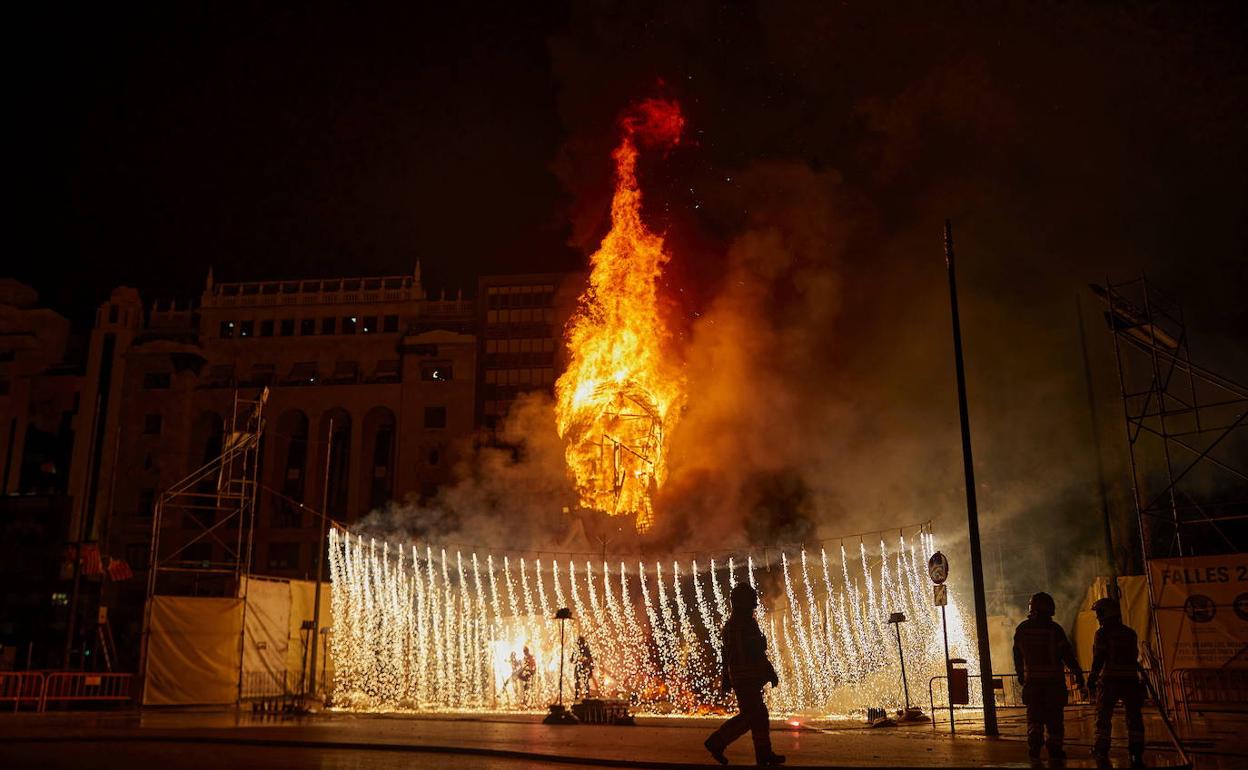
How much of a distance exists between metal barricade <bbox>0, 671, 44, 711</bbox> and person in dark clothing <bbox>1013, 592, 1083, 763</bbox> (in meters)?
23.2

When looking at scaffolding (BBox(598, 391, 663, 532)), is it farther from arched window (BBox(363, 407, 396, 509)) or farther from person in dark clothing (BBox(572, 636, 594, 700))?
arched window (BBox(363, 407, 396, 509))

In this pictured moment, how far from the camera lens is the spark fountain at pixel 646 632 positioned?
2291 centimetres

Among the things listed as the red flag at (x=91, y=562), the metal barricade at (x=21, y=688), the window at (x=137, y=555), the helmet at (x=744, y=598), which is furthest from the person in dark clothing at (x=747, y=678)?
the window at (x=137, y=555)

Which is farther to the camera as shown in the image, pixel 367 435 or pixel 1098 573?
pixel 367 435

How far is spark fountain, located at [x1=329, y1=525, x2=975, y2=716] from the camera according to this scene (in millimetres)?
22906

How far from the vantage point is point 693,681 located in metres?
25.0

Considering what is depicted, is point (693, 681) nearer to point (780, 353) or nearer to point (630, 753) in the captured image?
point (780, 353)

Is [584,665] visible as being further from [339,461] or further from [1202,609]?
[339,461]

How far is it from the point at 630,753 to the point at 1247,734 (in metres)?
8.92

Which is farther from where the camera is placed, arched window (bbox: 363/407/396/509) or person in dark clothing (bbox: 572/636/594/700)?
arched window (bbox: 363/407/396/509)

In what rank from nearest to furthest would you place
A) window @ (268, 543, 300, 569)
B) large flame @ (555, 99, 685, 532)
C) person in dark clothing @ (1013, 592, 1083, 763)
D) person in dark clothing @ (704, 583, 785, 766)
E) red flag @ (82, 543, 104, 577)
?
person in dark clothing @ (704, 583, 785, 766), person in dark clothing @ (1013, 592, 1083, 763), large flame @ (555, 99, 685, 532), red flag @ (82, 543, 104, 577), window @ (268, 543, 300, 569)

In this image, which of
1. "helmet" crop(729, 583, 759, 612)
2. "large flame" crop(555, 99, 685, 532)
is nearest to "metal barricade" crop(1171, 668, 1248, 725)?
"helmet" crop(729, 583, 759, 612)

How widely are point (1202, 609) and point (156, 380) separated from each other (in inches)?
2307

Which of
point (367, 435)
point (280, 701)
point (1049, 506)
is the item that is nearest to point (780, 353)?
point (1049, 506)
